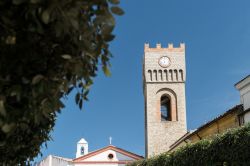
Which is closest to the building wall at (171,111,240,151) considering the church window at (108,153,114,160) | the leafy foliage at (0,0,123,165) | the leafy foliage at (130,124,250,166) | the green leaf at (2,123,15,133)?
the leafy foliage at (130,124,250,166)

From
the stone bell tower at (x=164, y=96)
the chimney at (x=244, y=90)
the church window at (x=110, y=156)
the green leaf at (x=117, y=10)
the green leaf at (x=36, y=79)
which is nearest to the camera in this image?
the green leaf at (x=36, y=79)

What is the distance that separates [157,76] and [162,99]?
2.70 meters

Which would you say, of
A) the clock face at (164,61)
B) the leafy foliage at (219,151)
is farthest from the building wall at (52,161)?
the leafy foliage at (219,151)

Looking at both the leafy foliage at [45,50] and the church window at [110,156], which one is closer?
the leafy foliage at [45,50]

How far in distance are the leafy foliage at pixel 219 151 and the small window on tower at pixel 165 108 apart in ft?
91.2

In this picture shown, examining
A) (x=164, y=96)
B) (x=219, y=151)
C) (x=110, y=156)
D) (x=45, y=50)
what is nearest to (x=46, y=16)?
(x=45, y=50)

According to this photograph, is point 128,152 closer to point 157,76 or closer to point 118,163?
point 118,163

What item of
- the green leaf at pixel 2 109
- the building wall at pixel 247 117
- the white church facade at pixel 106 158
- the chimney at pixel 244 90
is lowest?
the green leaf at pixel 2 109

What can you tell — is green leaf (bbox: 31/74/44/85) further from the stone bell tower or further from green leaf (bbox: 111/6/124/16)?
the stone bell tower

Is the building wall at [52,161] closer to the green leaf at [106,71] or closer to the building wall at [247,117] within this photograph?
the building wall at [247,117]

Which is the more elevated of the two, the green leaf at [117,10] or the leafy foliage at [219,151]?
the leafy foliage at [219,151]

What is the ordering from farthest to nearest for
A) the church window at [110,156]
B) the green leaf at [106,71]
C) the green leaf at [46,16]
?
1. the church window at [110,156]
2. the green leaf at [106,71]
3. the green leaf at [46,16]

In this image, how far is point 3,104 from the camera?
Result: 2.54 metres

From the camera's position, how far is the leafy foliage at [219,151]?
47.0 feet
